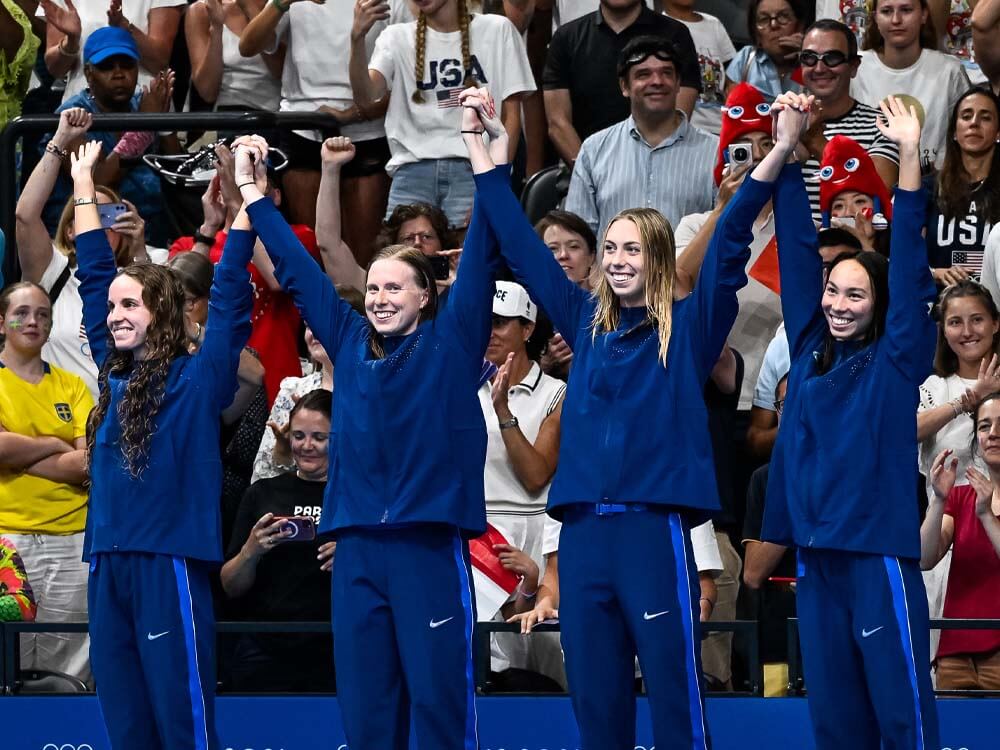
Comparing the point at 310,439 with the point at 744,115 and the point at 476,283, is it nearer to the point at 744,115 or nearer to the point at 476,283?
the point at 476,283

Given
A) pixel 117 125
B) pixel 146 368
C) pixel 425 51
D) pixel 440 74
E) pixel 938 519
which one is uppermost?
pixel 425 51

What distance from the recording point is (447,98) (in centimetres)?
890

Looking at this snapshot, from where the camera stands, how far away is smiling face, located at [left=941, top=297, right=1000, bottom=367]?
7.35m

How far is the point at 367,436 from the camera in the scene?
573cm

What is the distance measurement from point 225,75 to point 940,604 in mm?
4527

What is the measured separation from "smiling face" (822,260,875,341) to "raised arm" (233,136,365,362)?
1.47 meters

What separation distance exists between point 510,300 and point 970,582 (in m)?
2.02

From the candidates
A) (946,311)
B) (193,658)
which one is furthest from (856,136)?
(193,658)

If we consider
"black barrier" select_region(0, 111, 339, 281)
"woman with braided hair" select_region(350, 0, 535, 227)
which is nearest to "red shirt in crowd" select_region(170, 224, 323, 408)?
"black barrier" select_region(0, 111, 339, 281)

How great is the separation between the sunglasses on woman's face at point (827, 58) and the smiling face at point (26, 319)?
346 centimetres

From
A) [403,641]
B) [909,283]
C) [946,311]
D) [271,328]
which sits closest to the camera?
[909,283]

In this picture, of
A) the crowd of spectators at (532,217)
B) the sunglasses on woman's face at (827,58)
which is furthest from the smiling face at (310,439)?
the sunglasses on woman's face at (827,58)

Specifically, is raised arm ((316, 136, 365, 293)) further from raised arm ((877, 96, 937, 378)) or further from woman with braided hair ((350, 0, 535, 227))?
raised arm ((877, 96, 937, 378))

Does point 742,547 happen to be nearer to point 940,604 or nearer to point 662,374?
point 940,604
